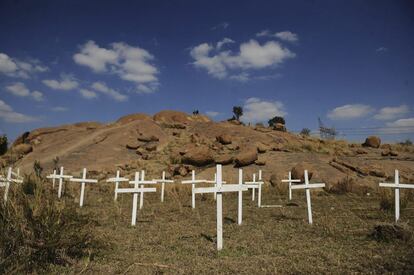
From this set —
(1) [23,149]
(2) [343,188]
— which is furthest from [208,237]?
(1) [23,149]

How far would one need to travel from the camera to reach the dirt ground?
19.2 ft

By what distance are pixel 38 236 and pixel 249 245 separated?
3948mm

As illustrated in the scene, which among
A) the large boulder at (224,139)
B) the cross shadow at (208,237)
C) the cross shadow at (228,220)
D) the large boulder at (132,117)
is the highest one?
the large boulder at (132,117)

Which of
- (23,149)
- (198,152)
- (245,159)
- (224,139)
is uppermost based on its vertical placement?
(224,139)

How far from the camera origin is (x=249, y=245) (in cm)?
746

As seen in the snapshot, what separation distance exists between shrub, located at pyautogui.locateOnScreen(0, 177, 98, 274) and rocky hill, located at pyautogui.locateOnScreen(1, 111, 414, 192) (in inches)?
633

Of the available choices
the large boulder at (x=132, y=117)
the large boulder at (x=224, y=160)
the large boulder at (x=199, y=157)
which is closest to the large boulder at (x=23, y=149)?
the large boulder at (x=132, y=117)

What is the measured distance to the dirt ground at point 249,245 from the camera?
19.2 feet

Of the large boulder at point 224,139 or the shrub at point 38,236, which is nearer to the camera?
the shrub at point 38,236

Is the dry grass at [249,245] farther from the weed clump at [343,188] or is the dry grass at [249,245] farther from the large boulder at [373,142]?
the large boulder at [373,142]

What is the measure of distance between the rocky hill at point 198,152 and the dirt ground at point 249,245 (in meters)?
10.6

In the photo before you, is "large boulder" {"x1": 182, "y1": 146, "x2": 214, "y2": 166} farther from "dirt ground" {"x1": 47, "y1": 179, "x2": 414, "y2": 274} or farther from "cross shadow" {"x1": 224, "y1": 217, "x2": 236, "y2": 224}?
"cross shadow" {"x1": 224, "y1": 217, "x2": 236, "y2": 224}

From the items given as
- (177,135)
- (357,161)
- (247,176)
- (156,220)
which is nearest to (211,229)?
(156,220)

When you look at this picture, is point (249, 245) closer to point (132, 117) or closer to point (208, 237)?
point (208, 237)
